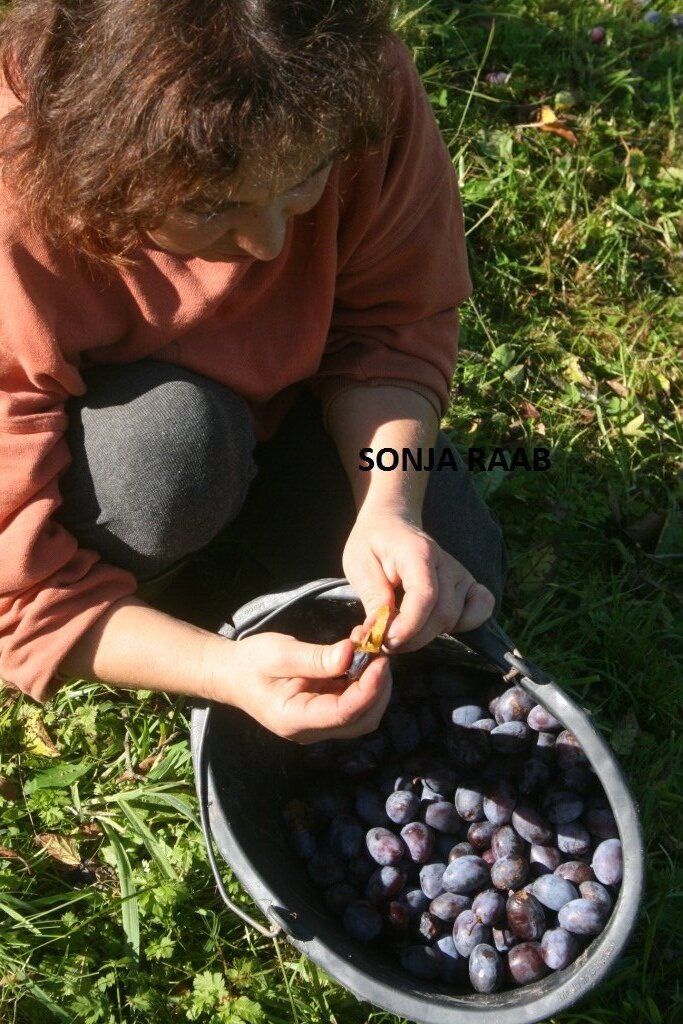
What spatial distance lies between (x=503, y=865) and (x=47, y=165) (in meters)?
1.29

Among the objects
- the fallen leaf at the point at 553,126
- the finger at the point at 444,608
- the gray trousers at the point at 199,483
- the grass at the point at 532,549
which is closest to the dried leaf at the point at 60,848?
Result: the grass at the point at 532,549

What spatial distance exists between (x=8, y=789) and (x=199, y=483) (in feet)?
2.82

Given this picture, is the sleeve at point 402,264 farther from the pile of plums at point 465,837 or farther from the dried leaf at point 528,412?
the dried leaf at point 528,412

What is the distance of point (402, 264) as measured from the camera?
1852 millimetres

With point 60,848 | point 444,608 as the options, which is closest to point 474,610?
point 444,608

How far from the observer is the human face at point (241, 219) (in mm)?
1272

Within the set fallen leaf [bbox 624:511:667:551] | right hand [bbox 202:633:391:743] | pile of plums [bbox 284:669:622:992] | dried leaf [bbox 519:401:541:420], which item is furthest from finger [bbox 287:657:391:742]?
dried leaf [bbox 519:401:541:420]

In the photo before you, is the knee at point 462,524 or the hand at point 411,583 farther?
the knee at point 462,524

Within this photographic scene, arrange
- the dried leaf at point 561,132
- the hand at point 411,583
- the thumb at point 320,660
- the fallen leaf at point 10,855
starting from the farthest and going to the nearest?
the dried leaf at point 561,132, the fallen leaf at point 10,855, the hand at point 411,583, the thumb at point 320,660

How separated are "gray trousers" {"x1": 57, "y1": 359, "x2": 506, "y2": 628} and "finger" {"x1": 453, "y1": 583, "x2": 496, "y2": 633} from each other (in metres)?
0.36

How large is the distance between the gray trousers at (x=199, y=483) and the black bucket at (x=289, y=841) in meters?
0.24

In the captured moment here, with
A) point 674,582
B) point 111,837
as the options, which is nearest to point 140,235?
point 111,837

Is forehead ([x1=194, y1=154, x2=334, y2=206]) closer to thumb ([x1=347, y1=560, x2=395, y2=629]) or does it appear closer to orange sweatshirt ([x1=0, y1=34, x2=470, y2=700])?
orange sweatshirt ([x1=0, y1=34, x2=470, y2=700])

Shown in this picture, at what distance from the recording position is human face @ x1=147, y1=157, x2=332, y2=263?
1272 millimetres
